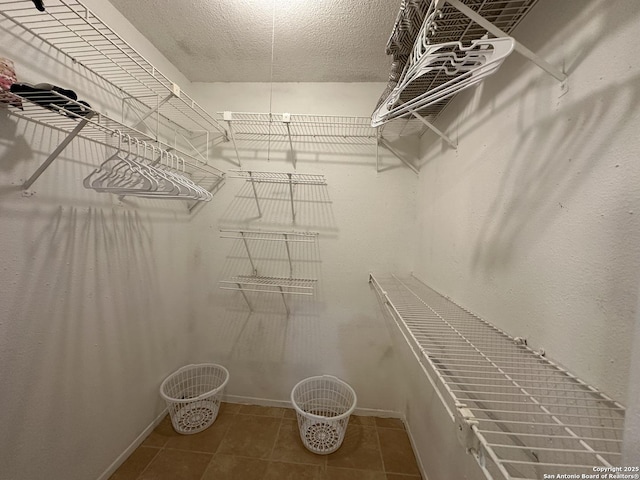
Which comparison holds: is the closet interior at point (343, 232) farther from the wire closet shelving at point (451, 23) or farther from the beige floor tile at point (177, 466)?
the beige floor tile at point (177, 466)

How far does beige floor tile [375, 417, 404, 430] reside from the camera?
1.78 meters

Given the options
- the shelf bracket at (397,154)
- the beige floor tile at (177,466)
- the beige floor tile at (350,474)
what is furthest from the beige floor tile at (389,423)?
the shelf bracket at (397,154)

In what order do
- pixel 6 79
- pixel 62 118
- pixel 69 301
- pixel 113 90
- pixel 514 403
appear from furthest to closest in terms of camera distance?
pixel 113 90 → pixel 69 301 → pixel 62 118 → pixel 6 79 → pixel 514 403

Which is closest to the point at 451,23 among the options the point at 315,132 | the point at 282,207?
the point at 315,132

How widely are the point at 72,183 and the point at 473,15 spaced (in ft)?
5.37

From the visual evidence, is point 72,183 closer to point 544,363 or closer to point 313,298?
point 313,298

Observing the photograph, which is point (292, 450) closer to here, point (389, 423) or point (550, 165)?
point (389, 423)

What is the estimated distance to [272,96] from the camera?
72.6 inches

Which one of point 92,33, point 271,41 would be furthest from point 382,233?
point 92,33

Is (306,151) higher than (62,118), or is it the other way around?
(306,151)

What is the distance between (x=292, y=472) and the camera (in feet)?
4.62

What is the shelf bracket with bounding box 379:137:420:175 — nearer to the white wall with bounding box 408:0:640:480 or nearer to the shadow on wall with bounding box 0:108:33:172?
the white wall with bounding box 408:0:640:480

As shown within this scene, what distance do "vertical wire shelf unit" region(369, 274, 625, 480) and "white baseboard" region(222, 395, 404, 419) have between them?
1.14 m

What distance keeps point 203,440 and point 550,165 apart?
7.45 ft
